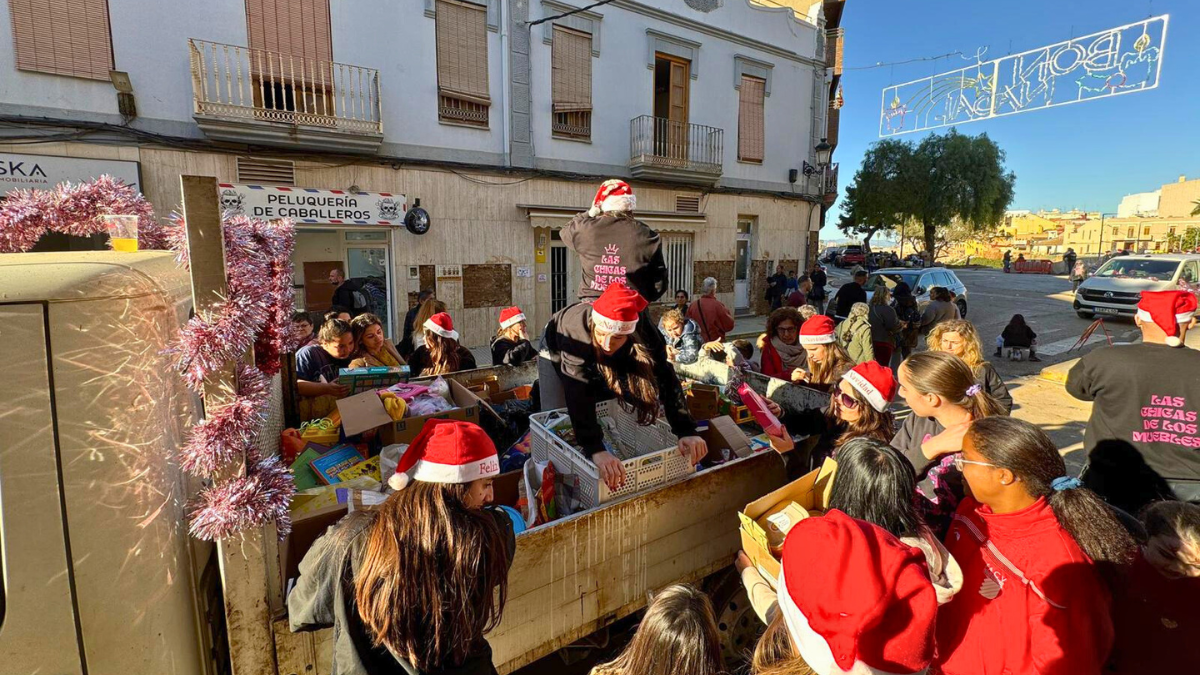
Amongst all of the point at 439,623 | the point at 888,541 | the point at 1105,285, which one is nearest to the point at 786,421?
the point at 888,541

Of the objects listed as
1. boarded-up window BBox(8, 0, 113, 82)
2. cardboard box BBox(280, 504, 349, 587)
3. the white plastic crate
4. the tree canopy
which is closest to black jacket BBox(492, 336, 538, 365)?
the white plastic crate

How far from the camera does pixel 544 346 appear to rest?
318 centimetres

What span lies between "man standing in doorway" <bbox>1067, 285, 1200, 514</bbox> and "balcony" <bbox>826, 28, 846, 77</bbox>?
16.6 metres

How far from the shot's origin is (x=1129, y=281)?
47.0 feet

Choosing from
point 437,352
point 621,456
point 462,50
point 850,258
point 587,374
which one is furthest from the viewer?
point 850,258

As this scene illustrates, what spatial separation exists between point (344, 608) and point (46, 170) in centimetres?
965

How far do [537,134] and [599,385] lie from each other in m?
9.96

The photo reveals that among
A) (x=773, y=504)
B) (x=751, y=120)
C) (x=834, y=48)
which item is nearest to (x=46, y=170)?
(x=773, y=504)

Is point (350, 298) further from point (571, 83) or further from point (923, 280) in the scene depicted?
point (923, 280)

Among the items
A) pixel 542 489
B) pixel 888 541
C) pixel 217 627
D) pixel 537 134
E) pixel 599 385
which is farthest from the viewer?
pixel 537 134

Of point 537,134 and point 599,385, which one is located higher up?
point 537,134

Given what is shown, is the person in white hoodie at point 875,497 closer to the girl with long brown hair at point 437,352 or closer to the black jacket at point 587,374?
the black jacket at point 587,374

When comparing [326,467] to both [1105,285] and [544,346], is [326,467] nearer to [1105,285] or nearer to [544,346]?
[544,346]

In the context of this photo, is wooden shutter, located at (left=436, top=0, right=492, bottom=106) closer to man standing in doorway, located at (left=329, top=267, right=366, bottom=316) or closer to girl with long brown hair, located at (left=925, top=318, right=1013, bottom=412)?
man standing in doorway, located at (left=329, top=267, right=366, bottom=316)
